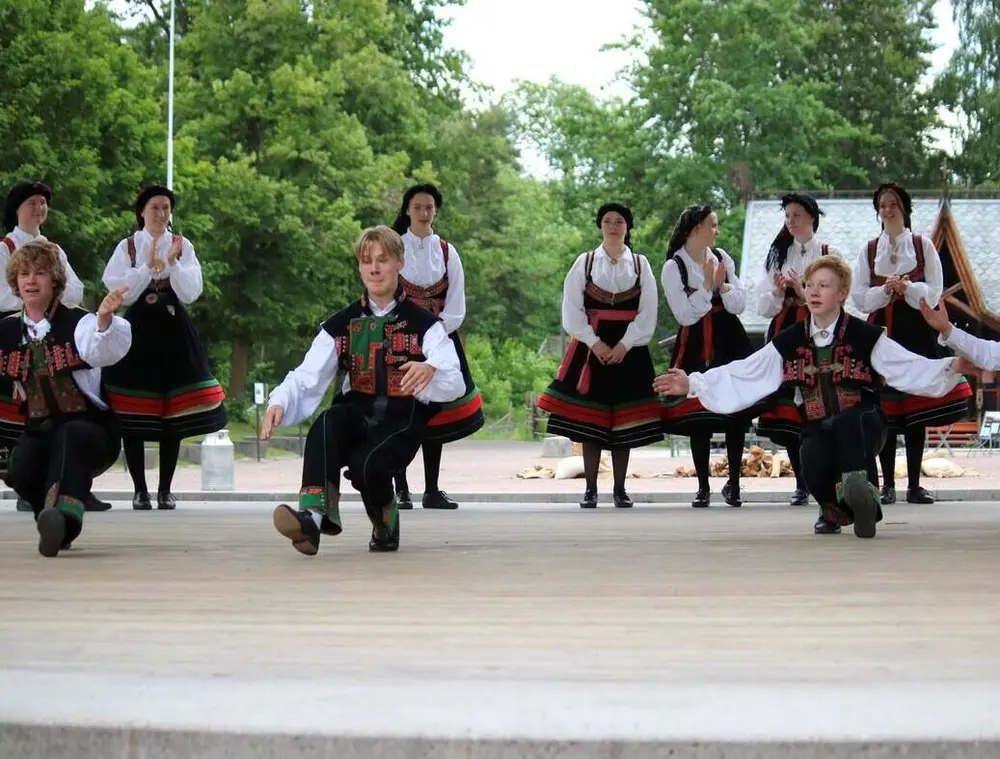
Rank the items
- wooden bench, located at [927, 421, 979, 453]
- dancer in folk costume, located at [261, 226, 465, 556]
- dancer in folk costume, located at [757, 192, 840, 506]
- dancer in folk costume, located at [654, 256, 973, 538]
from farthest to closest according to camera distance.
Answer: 1. wooden bench, located at [927, 421, 979, 453]
2. dancer in folk costume, located at [757, 192, 840, 506]
3. dancer in folk costume, located at [654, 256, 973, 538]
4. dancer in folk costume, located at [261, 226, 465, 556]

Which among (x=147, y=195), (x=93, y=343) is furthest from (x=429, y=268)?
(x=93, y=343)

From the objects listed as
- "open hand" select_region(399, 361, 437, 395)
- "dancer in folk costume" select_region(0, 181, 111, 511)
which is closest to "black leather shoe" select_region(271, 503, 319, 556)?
"open hand" select_region(399, 361, 437, 395)

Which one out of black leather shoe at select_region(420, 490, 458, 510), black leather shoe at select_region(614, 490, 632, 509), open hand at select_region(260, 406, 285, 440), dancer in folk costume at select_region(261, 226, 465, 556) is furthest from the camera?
black leather shoe at select_region(614, 490, 632, 509)

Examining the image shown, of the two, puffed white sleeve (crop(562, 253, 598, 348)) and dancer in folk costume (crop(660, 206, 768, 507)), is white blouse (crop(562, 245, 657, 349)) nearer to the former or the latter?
puffed white sleeve (crop(562, 253, 598, 348))

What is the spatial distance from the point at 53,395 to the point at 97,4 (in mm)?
29432

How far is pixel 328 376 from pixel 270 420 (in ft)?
2.33

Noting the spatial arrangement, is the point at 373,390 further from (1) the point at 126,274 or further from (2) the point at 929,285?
(2) the point at 929,285

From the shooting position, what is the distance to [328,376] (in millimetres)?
7656

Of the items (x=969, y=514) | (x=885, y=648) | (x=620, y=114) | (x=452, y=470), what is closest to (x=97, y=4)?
(x=452, y=470)

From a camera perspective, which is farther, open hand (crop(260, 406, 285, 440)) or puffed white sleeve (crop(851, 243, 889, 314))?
puffed white sleeve (crop(851, 243, 889, 314))

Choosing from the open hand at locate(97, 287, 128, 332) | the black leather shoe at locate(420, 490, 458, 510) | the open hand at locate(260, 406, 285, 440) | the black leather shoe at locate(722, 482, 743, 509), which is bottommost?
the black leather shoe at locate(420, 490, 458, 510)

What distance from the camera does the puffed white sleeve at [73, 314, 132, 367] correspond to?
7840 mm

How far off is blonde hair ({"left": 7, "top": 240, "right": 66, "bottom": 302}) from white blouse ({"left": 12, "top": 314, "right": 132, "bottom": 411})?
162 mm

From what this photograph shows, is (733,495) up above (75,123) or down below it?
below
